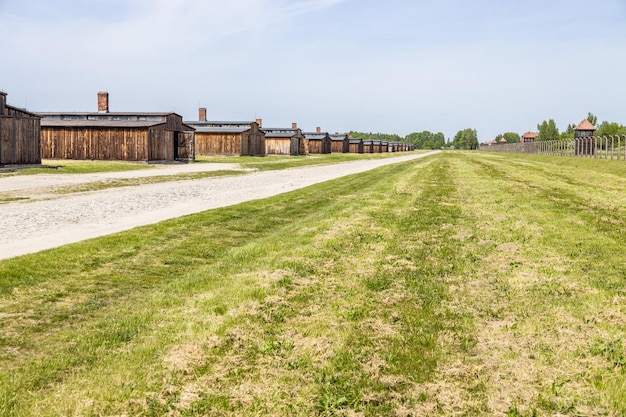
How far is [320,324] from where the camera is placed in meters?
5.80

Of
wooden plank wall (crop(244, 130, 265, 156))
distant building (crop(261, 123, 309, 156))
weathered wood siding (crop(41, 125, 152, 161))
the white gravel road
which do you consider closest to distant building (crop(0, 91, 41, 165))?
the white gravel road

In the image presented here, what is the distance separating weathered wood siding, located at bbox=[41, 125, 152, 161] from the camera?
46562mm

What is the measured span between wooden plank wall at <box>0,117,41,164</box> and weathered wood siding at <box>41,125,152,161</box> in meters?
11.0

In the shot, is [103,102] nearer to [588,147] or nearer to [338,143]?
[588,147]

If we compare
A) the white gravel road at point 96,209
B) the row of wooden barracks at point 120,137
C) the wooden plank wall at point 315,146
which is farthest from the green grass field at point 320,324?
the wooden plank wall at point 315,146

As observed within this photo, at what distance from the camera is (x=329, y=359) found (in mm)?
4883

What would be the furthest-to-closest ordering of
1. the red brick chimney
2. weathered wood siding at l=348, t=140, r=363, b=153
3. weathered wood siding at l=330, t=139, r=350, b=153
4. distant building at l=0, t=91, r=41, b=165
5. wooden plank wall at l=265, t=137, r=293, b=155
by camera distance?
weathered wood siding at l=348, t=140, r=363, b=153 → weathered wood siding at l=330, t=139, r=350, b=153 → wooden plank wall at l=265, t=137, r=293, b=155 → the red brick chimney → distant building at l=0, t=91, r=41, b=165

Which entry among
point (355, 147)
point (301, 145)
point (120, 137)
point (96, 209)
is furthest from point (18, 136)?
point (355, 147)

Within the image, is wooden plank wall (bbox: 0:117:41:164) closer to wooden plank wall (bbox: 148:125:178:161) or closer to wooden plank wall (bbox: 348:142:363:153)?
wooden plank wall (bbox: 148:125:178:161)

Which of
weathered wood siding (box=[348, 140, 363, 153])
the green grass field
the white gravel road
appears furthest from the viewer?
weathered wood siding (box=[348, 140, 363, 153])

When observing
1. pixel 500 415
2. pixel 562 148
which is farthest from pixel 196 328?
pixel 562 148

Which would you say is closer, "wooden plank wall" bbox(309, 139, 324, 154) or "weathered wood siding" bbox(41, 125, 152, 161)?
"weathered wood siding" bbox(41, 125, 152, 161)

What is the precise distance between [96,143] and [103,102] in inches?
635

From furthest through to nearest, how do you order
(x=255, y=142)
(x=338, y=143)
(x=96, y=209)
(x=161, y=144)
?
1. (x=338, y=143)
2. (x=255, y=142)
3. (x=161, y=144)
4. (x=96, y=209)
